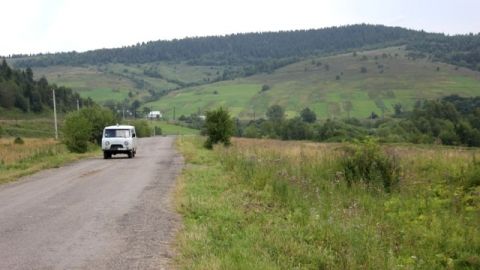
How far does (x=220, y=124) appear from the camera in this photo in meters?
44.8

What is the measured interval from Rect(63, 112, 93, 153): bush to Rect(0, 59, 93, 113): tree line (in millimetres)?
90093

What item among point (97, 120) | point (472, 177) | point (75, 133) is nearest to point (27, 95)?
point (97, 120)

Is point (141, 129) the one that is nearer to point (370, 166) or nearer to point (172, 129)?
point (172, 129)

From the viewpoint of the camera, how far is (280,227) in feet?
32.6

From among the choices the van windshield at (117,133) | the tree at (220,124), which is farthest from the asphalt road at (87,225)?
the tree at (220,124)

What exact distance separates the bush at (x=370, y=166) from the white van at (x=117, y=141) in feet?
75.3

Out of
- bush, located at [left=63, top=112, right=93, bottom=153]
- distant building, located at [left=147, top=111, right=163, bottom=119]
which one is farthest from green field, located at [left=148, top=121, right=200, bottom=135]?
bush, located at [left=63, top=112, right=93, bottom=153]

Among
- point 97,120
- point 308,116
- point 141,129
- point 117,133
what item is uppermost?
point 97,120

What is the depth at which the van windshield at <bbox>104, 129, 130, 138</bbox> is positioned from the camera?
37031 mm

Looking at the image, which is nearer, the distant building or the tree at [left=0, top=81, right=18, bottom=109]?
the tree at [left=0, top=81, right=18, bottom=109]

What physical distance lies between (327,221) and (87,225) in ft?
15.4

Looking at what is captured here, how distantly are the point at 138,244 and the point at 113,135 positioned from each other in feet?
93.7

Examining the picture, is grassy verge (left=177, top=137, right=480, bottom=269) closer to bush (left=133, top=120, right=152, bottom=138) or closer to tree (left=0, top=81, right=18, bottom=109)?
bush (left=133, top=120, right=152, bottom=138)

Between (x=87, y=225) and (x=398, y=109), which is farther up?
(x=87, y=225)
